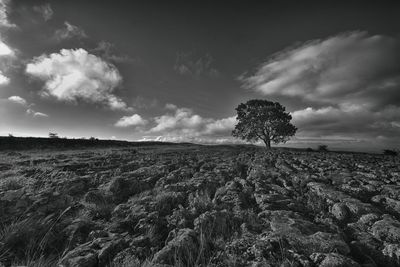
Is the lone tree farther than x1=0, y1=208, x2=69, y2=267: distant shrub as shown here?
Yes

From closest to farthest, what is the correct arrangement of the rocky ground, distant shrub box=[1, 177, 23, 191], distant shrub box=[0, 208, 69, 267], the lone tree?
the rocky ground, distant shrub box=[0, 208, 69, 267], distant shrub box=[1, 177, 23, 191], the lone tree

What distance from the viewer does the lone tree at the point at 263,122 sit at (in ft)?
110

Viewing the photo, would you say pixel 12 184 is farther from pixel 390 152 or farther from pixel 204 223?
pixel 390 152

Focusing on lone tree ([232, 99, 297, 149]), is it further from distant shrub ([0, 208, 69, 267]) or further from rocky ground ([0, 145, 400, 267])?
distant shrub ([0, 208, 69, 267])

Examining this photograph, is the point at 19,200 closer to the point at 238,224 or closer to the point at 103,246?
the point at 103,246

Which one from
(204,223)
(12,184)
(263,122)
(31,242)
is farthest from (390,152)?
(12,184)

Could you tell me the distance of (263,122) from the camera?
34625 mm

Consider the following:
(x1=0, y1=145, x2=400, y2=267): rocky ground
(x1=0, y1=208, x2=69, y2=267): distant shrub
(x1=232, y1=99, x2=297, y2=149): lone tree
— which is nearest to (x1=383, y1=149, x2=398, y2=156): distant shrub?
(x1=232, y1=99, x2=297, y2=149): lone tree

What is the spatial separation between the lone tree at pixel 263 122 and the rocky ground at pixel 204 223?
25.9m

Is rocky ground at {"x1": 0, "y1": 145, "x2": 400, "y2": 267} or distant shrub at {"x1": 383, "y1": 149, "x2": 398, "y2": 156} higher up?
distant shrub at {"x1": 383, "y1": 149, "x2": 398, "y2": 156}

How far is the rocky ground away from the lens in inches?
138

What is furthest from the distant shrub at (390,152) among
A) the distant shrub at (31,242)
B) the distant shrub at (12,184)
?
the distant shrub at (12,184)

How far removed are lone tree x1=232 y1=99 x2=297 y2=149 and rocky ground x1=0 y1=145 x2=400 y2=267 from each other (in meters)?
25.9

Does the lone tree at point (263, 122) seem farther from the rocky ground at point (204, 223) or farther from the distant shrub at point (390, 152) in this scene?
the rocky ground at point (204, 223)
